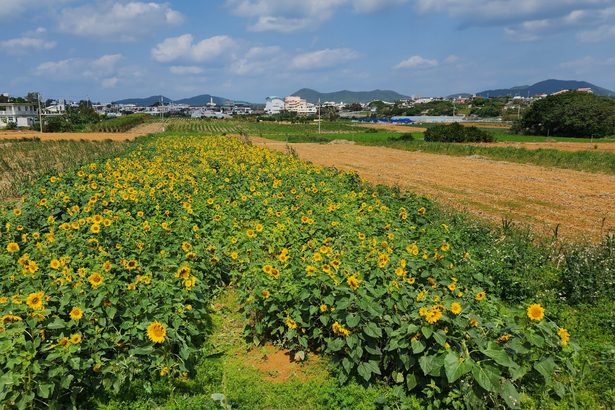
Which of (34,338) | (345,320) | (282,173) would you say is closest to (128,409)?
(34,338)

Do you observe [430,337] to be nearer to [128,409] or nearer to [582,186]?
[128,409]

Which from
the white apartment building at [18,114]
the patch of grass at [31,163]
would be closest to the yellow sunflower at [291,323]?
the patch of grass at [31,163]

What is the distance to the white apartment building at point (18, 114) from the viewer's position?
259 ft

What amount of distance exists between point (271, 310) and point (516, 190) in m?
14.4

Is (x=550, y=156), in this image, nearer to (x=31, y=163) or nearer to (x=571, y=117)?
(x=31, y=163)

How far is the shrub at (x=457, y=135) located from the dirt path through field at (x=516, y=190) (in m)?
16.2

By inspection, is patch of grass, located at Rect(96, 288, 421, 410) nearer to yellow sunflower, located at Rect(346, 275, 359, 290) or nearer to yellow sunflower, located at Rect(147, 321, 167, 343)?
yellow sunflower, located at Rect(147, 321, 167, 343)

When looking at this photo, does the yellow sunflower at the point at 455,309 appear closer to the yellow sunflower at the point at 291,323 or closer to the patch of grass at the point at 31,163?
the yellow sunflower at the point at 291,323

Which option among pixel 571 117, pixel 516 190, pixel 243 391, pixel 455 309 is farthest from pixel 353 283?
pixel 571 117

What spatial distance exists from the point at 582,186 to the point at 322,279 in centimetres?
1701

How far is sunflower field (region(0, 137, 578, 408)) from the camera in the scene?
3.09 meters

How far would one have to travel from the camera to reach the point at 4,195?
11.3 metres

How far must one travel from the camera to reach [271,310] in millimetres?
4129

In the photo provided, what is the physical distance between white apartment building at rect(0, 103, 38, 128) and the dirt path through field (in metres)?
76.3
